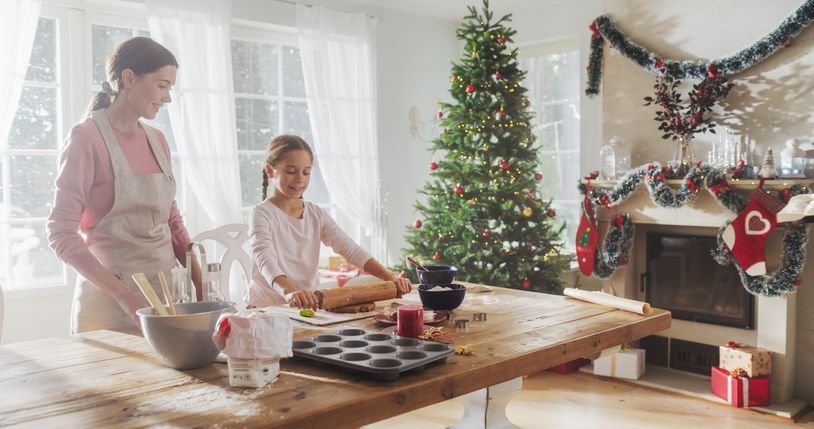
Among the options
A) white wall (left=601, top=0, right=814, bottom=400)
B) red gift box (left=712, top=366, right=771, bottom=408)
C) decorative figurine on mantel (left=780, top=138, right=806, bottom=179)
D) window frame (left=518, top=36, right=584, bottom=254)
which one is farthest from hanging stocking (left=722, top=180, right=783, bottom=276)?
window frame (left=518, top=36, right=584, bottom=254)

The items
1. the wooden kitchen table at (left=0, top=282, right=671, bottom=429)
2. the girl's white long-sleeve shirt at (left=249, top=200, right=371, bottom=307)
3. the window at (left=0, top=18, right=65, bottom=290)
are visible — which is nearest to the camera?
the wooden kitchen table at (left=0, top=282, right=671, bottom=429)

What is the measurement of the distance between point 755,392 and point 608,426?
83cm

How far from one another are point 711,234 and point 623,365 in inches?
35.0

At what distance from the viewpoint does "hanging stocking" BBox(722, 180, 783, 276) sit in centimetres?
329

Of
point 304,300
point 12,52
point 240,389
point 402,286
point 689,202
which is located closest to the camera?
point 240,389

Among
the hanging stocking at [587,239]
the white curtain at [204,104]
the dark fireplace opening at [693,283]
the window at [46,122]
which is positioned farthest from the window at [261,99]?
the dark fireplace opening at [693,283]

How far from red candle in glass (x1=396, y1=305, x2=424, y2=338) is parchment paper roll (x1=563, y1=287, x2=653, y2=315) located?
0.69m

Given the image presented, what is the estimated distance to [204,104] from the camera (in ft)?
12.3

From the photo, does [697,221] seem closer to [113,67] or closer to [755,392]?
[755,392]

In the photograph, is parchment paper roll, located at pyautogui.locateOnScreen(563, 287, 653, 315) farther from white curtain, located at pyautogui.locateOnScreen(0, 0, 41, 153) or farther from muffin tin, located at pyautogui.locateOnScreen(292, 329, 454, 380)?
white curtain, located at pyautogui.locateOnScreen(0, 0, 41, 153)

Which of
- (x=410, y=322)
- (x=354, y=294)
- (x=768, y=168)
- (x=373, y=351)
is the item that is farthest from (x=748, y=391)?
(x=373, y=351)

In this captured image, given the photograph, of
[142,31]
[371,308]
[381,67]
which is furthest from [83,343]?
[381,67]

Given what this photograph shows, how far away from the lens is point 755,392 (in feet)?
10.9

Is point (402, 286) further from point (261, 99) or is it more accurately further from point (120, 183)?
point (261, 99)
